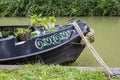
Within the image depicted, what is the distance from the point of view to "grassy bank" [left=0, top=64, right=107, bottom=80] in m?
3.91

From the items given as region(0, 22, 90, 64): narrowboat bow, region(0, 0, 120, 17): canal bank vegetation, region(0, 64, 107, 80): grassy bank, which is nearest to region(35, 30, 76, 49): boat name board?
region(0, 22, 90, 64): narrowboat bow

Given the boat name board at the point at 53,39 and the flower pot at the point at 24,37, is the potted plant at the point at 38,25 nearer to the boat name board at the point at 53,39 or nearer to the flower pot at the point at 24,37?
the flower pot at the point at 24,37

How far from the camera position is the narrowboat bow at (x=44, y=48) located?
218 inches

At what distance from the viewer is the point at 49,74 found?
4.06m

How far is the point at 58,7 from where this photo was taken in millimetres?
20578

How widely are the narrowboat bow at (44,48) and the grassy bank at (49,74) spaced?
124cm

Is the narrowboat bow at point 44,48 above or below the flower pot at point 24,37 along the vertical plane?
below

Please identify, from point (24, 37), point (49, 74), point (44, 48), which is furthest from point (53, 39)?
point (49, 74)

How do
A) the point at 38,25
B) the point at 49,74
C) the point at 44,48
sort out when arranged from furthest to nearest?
→ 1. the point at 38,25
2. the point at 44,48
3. the point at 49,74

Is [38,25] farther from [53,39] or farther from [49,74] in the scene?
[49,74]

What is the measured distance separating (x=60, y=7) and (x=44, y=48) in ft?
49.0

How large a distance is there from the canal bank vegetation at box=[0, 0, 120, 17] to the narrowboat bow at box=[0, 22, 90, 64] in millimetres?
12959

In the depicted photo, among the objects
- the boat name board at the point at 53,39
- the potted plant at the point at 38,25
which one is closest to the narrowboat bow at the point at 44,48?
the boat name board at the point at 53,39

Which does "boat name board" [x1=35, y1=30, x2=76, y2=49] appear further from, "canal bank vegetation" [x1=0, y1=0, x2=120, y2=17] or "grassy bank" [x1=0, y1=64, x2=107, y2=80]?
"canal bank vegetation" [x1=0, y1=0, x2=120, y2=17]
